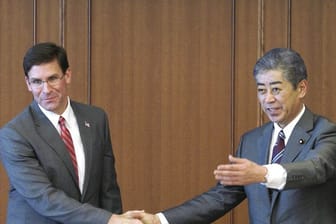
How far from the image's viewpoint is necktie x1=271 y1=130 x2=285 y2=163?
2820 mm

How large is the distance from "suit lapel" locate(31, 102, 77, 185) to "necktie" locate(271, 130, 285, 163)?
0.90 meters

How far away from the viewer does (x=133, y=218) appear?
319 centimetres

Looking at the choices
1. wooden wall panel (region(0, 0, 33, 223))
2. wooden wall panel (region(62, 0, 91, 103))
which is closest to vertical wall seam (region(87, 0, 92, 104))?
wooden wall panel (region(62, 0, 91, 103))

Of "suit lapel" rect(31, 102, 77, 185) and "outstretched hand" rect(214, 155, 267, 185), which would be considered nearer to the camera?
"outstretched hand" rect(214, 155, 267, 185)

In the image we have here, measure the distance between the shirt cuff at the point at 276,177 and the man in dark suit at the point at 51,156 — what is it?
0.79 meters

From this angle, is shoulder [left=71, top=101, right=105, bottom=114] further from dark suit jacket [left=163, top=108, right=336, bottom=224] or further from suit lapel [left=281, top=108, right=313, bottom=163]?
suit lapel [left=281, top=108, right=313, bottom=163]

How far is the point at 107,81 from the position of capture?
4902mm

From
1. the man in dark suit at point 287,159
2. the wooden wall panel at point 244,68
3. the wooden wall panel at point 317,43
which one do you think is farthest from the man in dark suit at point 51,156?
the wooden wall panel at point 317,43

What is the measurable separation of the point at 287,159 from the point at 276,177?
0.21 metres

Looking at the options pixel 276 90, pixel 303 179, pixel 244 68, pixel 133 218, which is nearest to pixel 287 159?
pixel 303 179

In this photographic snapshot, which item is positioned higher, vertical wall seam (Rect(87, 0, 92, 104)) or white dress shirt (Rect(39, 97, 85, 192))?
vertical wall seam (Rect(87, 0, 92, 104))

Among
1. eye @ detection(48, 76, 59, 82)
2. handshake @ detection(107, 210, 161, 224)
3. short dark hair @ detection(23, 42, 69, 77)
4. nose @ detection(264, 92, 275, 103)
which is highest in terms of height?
short dark hair @ detection(23, 42, 69, 77)

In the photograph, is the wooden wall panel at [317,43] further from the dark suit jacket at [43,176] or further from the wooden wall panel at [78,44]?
the dark suit jacket at [43,176]

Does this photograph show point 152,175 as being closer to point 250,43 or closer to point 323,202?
point 250,43
